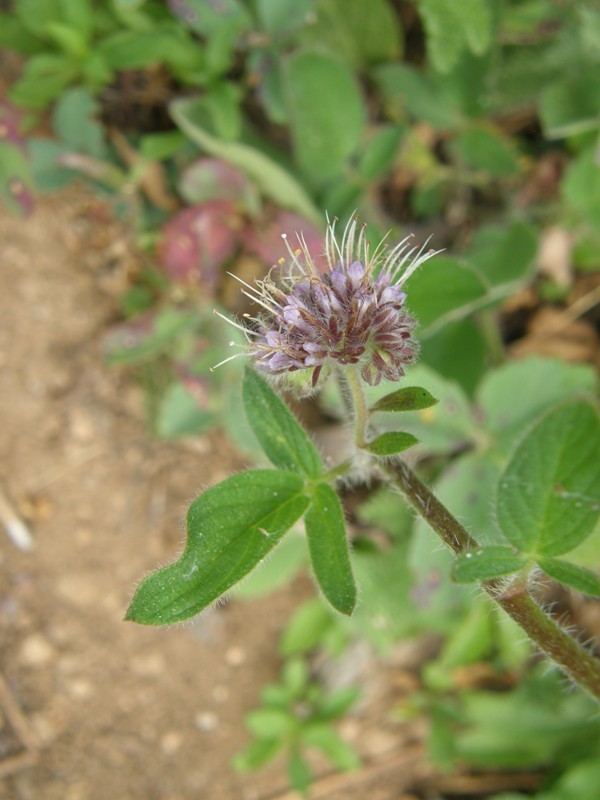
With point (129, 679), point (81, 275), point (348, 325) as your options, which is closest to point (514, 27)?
point (81, 275)

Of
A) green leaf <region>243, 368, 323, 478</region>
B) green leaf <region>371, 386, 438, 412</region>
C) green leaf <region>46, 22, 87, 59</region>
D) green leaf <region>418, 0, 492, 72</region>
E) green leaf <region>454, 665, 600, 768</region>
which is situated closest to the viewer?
green leaf <region>371, 386, 438, 412</region>

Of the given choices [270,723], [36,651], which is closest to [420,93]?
[270,723]

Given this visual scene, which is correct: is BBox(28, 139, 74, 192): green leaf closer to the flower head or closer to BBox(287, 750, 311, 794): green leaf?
the flower head

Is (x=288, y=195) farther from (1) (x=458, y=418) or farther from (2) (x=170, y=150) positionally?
(1) (x=458, y=418)

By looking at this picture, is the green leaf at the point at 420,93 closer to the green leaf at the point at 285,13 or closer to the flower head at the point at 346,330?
the green leaf at the point at 285,13

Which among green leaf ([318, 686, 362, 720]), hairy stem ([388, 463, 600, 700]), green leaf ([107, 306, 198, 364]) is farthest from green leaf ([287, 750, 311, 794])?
hairy stem ([388, 463, 600, 700])
